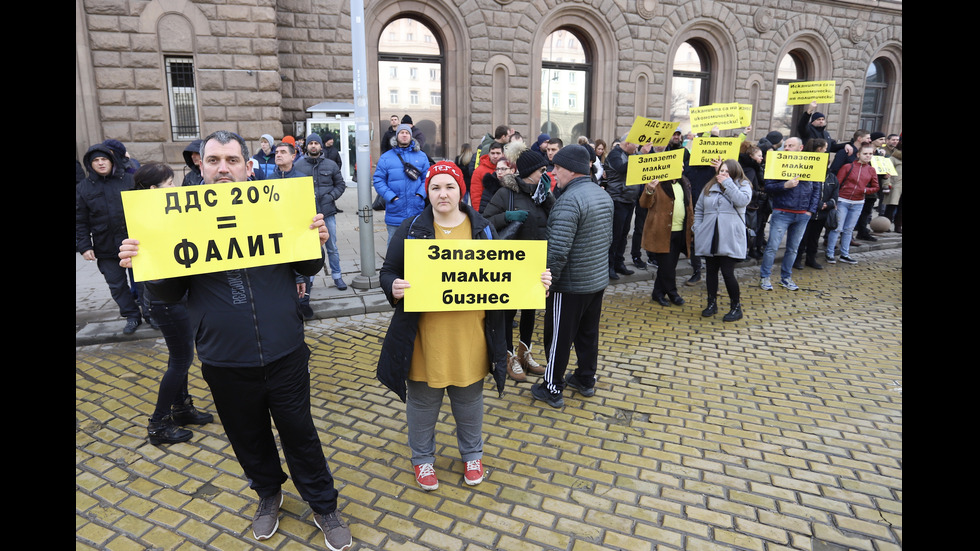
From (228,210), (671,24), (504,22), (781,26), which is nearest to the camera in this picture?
(228,210)

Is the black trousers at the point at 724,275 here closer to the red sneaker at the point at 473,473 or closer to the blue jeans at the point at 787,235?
the blue jeans at the point at 787,235

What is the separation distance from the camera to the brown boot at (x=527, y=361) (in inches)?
209

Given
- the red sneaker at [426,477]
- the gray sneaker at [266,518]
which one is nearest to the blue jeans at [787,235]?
the red sneaker at [426,477]

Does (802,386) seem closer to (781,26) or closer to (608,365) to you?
(608,365)

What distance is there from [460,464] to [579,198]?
6.94ft

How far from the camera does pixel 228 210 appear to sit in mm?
2766

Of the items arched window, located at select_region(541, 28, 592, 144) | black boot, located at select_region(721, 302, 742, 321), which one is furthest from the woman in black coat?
arched window, located at select_region(541, 28, 592, 144)

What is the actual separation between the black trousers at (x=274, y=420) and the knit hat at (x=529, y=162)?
2494 mm

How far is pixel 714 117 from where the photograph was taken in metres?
8.87

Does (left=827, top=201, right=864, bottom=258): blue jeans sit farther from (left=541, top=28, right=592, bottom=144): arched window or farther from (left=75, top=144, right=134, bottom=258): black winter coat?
(left=75, top=144, right=134, bottom=258): black winter coat

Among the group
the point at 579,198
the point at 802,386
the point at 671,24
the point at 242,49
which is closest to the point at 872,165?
the point at 802,386

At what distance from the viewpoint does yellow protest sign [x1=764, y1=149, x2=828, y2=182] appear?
25.5 feet

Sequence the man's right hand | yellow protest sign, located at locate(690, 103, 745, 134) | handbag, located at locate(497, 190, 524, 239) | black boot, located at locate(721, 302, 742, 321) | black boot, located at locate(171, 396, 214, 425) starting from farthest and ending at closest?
yellow protest sign, located at locate(690, 103, 745, 134) < black boot, located at locate(721, 302, 742, 321) < handbag, located at locate(497, 190, 524, 239) < black boot, located at locate(171, 396, 214, 425) < the man's right hand

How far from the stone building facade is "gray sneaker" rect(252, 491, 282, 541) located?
11261 millimetres
